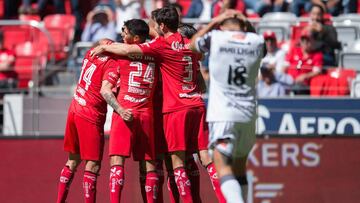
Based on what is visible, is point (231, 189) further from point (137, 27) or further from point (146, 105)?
point (137, 27)

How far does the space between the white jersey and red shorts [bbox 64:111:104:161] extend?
209 cm

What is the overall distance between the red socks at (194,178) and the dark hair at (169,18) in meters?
1.63

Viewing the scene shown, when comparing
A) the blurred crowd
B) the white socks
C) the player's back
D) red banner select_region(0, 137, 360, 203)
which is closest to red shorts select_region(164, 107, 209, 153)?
the player's back

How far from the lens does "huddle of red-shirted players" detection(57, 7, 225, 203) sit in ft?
37.4

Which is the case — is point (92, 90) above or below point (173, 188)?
above

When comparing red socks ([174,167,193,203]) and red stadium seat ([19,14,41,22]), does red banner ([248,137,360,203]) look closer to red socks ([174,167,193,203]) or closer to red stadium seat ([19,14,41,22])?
red socks ([174,167,193,203])

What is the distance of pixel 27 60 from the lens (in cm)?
1747

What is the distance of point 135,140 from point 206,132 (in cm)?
80

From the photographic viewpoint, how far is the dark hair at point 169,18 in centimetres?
1137

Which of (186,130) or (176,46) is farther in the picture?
(186,130)

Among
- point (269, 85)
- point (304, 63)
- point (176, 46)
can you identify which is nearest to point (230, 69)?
point (176, 46)

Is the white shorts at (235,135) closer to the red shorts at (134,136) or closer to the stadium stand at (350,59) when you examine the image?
the red shorts at (134,136)

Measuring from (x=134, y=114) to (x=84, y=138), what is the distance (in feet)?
2.47

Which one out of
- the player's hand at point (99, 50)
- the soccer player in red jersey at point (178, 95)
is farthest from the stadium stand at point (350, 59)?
the player's hand at point (99, 50)
